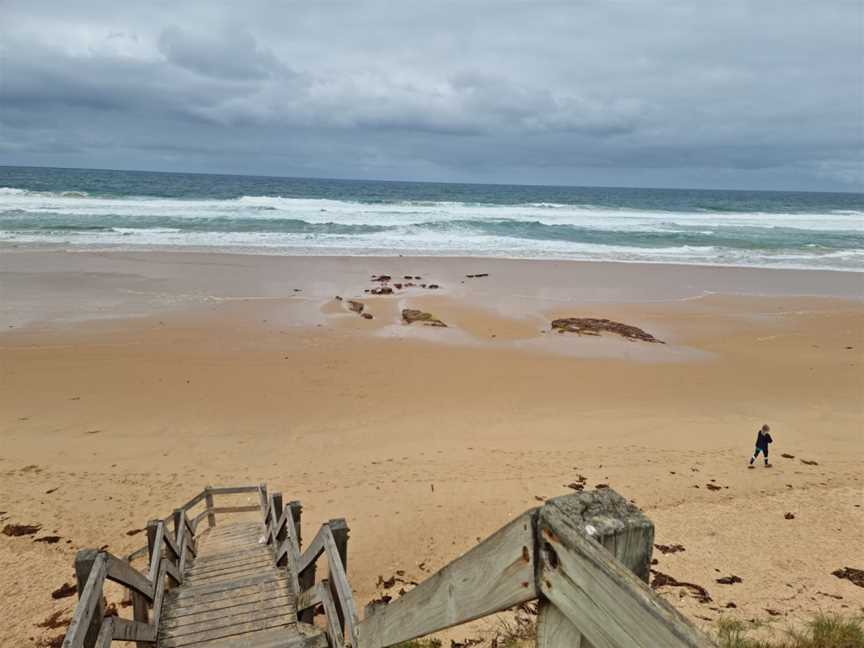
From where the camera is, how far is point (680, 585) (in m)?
6.73

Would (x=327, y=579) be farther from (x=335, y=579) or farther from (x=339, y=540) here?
(x=335, y=579)

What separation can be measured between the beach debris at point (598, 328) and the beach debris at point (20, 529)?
537 inches

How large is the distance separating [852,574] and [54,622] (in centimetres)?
902

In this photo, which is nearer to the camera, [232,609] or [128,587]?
[128,587]

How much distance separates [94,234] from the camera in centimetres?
3391

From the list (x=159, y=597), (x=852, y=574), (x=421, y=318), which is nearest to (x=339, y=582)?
(x=159, y=597)

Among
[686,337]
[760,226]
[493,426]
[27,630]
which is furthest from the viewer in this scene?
[760,226]

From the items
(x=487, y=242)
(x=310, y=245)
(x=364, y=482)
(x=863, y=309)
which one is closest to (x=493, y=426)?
(x=364, y=482)

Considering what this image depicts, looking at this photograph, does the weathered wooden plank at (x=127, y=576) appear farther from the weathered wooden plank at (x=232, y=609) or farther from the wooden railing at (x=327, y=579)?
the wooden railing at (x=327, y=579)

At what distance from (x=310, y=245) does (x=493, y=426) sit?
25.2 metres

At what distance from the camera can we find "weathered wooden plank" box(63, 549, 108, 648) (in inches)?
122

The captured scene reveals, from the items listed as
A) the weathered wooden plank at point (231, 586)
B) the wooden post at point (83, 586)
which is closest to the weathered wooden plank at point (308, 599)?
the weathered wooden plank at point (231, 586)

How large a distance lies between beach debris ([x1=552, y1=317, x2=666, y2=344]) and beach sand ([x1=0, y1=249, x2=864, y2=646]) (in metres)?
0.58

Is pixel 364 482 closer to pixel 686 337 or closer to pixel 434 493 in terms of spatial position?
pixel 434 493
